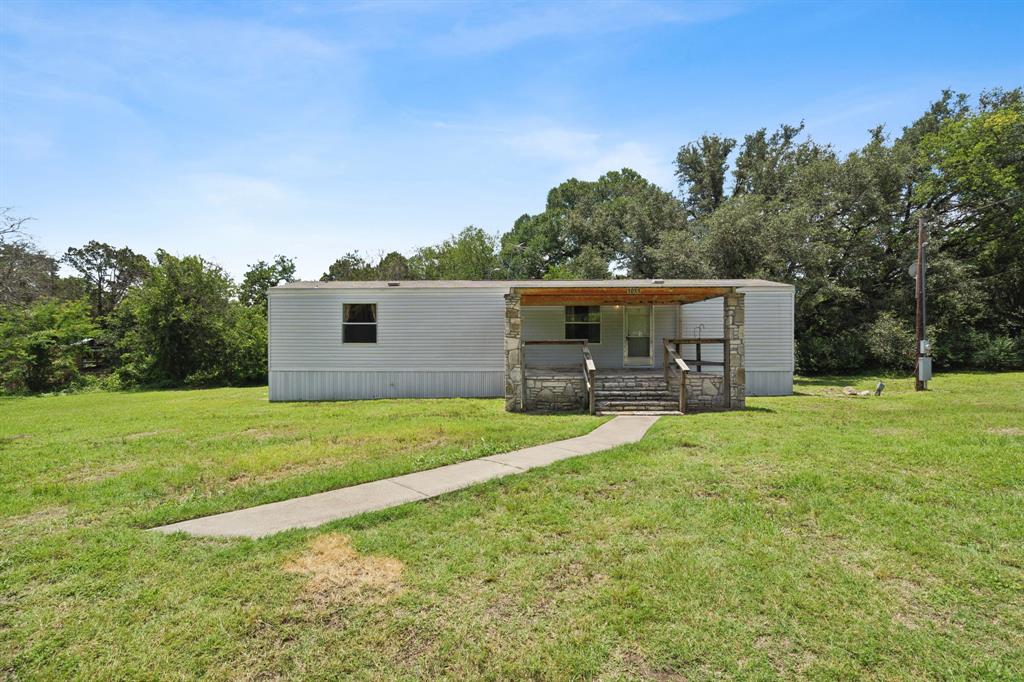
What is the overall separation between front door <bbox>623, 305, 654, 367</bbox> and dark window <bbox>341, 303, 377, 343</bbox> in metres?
7.10

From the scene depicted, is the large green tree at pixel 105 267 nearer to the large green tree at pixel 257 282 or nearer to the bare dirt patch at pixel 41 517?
the large green tree at pixel 257 282

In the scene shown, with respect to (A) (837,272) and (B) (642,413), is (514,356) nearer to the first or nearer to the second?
(B) (642,413)

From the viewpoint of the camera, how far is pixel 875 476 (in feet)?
15.8

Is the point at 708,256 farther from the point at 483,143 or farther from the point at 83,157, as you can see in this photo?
the point at 83,157

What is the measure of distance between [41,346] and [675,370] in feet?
79.6

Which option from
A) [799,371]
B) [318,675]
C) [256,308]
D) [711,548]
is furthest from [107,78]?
[799,371]

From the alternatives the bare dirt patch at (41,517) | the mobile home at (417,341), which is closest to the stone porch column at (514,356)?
the mobile home at (417,341)

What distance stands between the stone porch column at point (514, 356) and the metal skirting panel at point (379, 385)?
302 centimetres

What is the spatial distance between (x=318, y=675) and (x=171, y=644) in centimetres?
83

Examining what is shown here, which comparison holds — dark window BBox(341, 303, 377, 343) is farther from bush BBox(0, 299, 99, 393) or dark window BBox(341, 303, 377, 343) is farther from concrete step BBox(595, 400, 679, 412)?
bush BBox(0, 299, 99, 393)

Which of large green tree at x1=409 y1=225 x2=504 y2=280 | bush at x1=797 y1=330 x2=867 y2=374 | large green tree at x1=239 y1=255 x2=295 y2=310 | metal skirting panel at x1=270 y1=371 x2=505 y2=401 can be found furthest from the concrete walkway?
large green tree at x1=409 y1=225 x2=504 y2=280

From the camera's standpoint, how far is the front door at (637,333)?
13320mm

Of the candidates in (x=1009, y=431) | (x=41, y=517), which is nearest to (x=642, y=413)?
(x=1009, y=431)

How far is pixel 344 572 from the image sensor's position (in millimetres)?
3047
